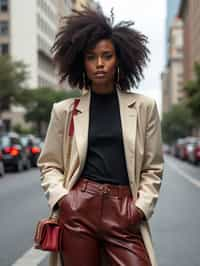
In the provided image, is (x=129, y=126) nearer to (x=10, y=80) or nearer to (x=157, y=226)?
(x=157, y=226)

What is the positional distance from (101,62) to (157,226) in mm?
7141

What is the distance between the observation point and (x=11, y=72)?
55.0 m

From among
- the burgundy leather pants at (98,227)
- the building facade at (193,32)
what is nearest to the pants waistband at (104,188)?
the burgundy leather pants at (98,227)

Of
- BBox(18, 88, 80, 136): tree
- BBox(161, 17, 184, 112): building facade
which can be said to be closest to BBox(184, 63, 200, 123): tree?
BBox(18, 88, 80, 136): tree

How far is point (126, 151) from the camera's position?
3.43 metres

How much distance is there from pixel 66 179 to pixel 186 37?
Result: 12122cm

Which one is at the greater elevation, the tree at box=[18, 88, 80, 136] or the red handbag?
the red handbag

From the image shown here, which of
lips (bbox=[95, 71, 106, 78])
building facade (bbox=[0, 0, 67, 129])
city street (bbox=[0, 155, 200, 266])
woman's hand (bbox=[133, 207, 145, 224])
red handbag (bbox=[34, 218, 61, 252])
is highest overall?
building facade (bbox=[0, 0, 67, 129])

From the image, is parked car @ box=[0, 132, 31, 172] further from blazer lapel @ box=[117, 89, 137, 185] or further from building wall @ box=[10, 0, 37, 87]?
building wall @ box=[10, 0, 37, 87]

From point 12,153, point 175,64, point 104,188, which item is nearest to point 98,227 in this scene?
point 104,188

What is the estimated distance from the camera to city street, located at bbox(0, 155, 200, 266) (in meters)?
7.66

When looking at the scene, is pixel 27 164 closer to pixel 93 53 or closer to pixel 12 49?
pixel 93 53

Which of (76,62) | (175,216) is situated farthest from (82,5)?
(175,216)

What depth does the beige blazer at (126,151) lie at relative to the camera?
11.3ft
